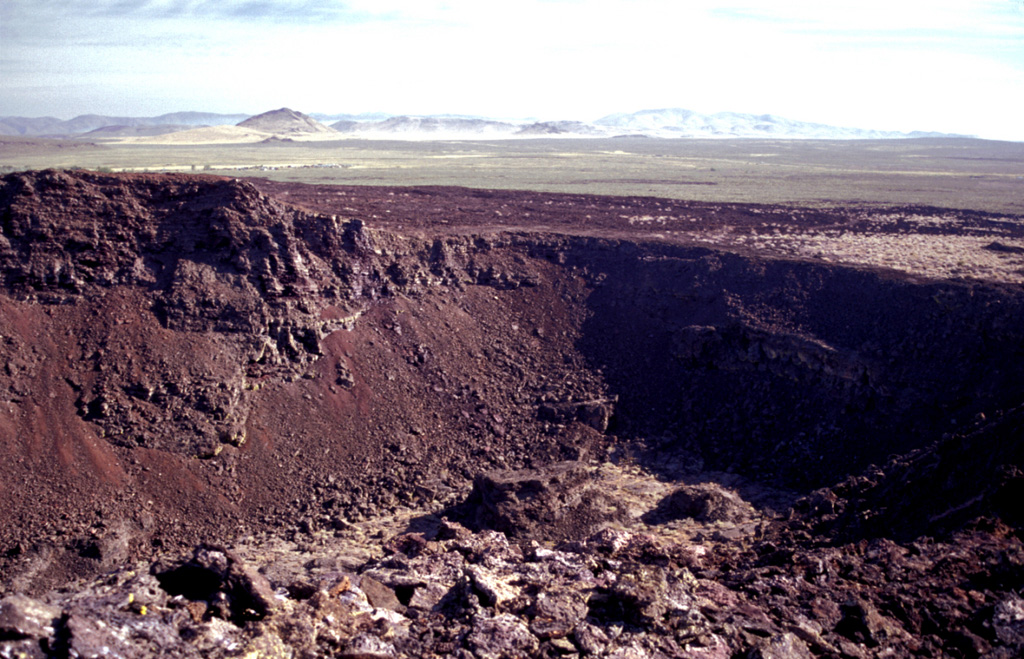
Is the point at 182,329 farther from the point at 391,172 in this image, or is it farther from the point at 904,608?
the point at 391,172

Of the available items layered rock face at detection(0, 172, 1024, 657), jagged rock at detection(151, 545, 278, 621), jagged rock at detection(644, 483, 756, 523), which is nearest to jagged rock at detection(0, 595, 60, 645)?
layered rock face at detection(0, 172, 1024, 657)

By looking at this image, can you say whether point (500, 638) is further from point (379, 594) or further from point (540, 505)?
point (540, 505)

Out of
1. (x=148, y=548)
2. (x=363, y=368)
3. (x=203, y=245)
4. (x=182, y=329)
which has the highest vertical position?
(x=203, y=245)

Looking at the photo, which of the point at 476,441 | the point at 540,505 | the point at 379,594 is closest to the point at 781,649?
A: the point at 379,594

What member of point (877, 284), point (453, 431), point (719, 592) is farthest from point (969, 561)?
point (877, 284)

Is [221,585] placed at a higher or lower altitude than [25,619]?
lower

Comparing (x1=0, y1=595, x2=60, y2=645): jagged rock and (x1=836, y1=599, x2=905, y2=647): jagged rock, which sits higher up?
(x1=0, y1=595, x2=60, y2=645): jagged rock

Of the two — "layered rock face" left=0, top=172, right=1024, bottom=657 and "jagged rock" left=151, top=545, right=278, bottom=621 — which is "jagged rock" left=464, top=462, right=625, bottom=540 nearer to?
"layered rock face" left=0, top=172, right=1024, bottom=657

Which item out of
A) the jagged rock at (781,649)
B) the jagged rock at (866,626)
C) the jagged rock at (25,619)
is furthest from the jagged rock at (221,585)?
the jagged rock at (866,626)
